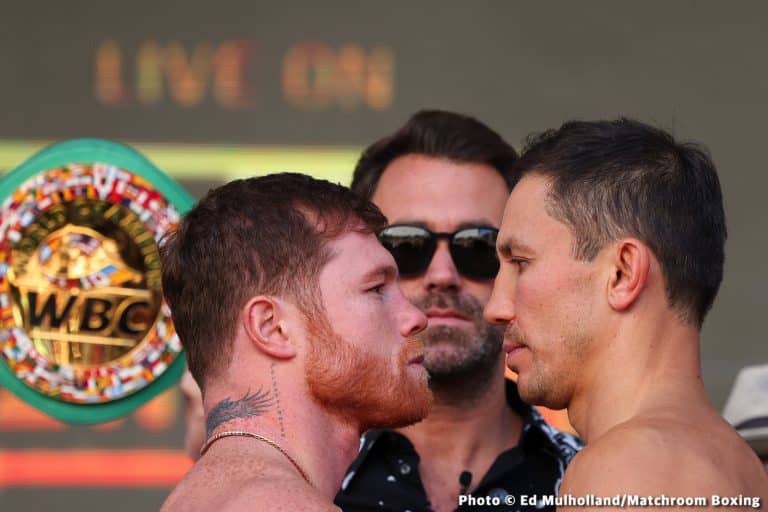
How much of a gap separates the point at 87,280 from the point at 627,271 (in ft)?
5.24

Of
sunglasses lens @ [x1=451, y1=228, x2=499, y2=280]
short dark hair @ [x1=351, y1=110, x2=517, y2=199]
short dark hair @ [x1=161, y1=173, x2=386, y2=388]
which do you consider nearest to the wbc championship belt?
short dark hair @ [x1=351, y1=110, x2=517, y2=199]

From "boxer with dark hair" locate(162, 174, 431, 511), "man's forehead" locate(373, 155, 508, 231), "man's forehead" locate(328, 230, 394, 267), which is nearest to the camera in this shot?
"boxer with dark hair" locate(162, 174, 431, 511)

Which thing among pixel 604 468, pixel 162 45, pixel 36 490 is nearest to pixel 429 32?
pixel 162 45

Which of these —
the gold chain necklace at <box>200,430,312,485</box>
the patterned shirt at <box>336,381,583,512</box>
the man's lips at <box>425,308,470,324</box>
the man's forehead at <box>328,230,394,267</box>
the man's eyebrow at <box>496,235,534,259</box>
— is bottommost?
the patterned shirt at <box>336,381,583,512</box>

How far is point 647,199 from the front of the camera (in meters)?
2.48

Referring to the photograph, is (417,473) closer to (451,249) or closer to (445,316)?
(445,316)

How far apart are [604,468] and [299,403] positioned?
2.02 ft

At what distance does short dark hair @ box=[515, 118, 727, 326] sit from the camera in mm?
2463

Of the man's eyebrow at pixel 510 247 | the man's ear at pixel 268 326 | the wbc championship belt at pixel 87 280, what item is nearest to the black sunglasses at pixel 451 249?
the wbc championship belt at pixel 87 280

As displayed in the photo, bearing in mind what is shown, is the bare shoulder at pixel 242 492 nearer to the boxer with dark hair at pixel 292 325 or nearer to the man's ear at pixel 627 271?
the boxer with dark hair at pixel 292 325

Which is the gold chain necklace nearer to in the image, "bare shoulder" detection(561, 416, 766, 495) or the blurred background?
"bare shoulder" detection(561, 416, 766, 495)

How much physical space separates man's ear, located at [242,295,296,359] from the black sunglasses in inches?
33.2

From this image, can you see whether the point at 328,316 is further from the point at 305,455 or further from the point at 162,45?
the point at 162,45

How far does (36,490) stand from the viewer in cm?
505
